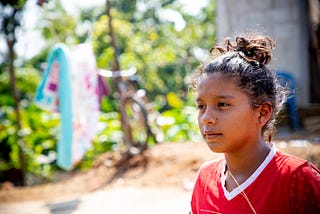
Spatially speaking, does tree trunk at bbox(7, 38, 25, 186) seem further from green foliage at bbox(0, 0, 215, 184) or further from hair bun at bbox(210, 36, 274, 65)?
hair bun at bbox(210, 36, 274, 65)

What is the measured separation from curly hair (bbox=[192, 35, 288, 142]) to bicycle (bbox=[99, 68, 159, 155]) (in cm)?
377

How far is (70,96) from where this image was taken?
12.2ft

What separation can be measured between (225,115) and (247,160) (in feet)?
0.59

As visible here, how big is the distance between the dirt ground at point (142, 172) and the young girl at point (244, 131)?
2.59m

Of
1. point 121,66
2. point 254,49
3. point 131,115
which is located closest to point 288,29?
point 131,115

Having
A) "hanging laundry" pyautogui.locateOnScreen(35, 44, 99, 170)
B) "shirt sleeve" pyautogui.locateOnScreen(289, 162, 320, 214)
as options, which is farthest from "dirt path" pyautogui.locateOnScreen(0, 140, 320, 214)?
"shirt sleeve" pyautogui.locateOnScreen(289, 162, 320, 214)

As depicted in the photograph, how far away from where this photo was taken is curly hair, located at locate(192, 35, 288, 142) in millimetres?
1207

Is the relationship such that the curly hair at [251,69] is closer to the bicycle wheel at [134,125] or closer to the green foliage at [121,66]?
the green foliage at [121,66]

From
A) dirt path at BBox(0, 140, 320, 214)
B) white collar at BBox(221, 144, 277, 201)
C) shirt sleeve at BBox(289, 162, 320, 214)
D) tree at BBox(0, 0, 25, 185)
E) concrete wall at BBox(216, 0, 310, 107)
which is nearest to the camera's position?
shirt sleeve at BBox(289, 162, 320, 214)

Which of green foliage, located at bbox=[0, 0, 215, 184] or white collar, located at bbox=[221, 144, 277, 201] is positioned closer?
white collar, located at bbox=[221, 144, 277, 201]

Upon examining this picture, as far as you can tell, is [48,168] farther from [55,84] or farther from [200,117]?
[200,117]

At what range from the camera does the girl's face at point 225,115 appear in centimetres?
120

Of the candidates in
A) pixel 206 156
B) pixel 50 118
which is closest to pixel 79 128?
pixel 206 156

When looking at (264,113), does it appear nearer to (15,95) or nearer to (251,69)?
(251,69)
